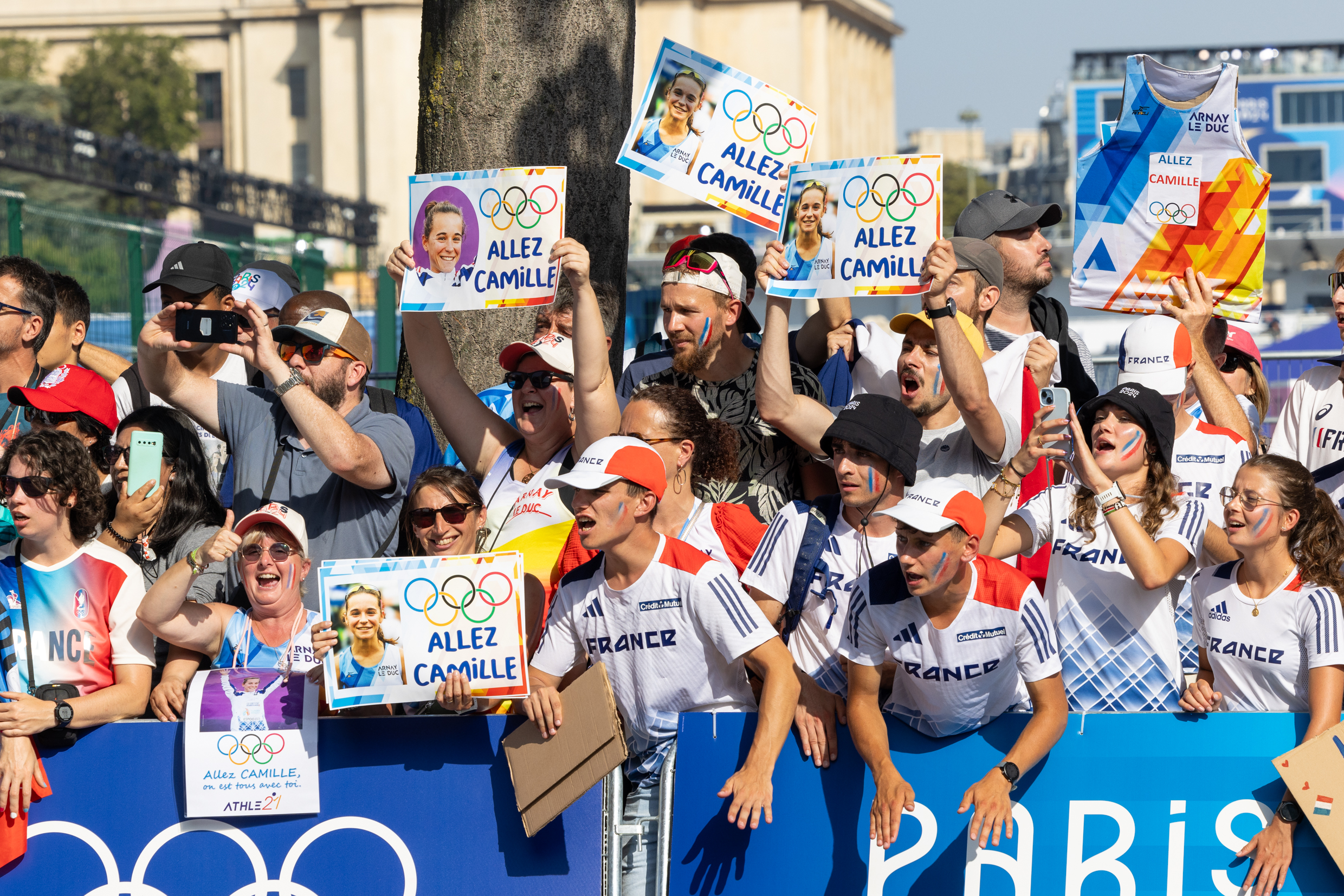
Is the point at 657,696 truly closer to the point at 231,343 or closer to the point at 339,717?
the point at 339,717

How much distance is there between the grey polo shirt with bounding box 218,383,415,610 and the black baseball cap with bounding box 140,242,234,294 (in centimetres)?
60

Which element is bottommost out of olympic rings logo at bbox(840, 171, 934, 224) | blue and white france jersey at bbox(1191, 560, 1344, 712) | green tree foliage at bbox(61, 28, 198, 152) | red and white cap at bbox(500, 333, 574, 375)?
blue and white france jersey at bbox(1191, 560, 1344, 712)

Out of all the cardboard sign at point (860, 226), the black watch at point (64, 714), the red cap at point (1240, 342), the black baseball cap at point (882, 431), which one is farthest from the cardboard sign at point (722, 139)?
the black watch at point (64, 714)

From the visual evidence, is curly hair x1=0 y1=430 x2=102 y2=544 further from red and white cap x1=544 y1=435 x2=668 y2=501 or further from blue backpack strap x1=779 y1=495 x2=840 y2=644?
blue backpack strap x1=779 y1=495 x2=840 y2=644

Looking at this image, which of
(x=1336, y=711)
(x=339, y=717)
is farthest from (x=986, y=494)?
(x=339, y=717)

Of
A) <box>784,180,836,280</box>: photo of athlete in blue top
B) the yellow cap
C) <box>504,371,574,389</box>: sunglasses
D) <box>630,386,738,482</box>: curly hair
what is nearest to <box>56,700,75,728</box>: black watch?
<box>504,371,574,389</box>: sunglasses

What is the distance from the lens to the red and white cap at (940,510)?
13.0ft

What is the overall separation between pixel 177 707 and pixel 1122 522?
2926mm

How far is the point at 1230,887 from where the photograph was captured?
170 inches

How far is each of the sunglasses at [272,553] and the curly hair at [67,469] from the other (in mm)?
A: 541

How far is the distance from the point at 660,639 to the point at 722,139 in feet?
6.35

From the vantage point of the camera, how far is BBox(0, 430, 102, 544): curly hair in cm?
456

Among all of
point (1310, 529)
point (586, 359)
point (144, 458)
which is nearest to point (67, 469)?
point (144, 458)

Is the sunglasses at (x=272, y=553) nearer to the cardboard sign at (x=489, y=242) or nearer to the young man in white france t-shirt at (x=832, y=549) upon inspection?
the cardboard sign at (x=489, y=242)
